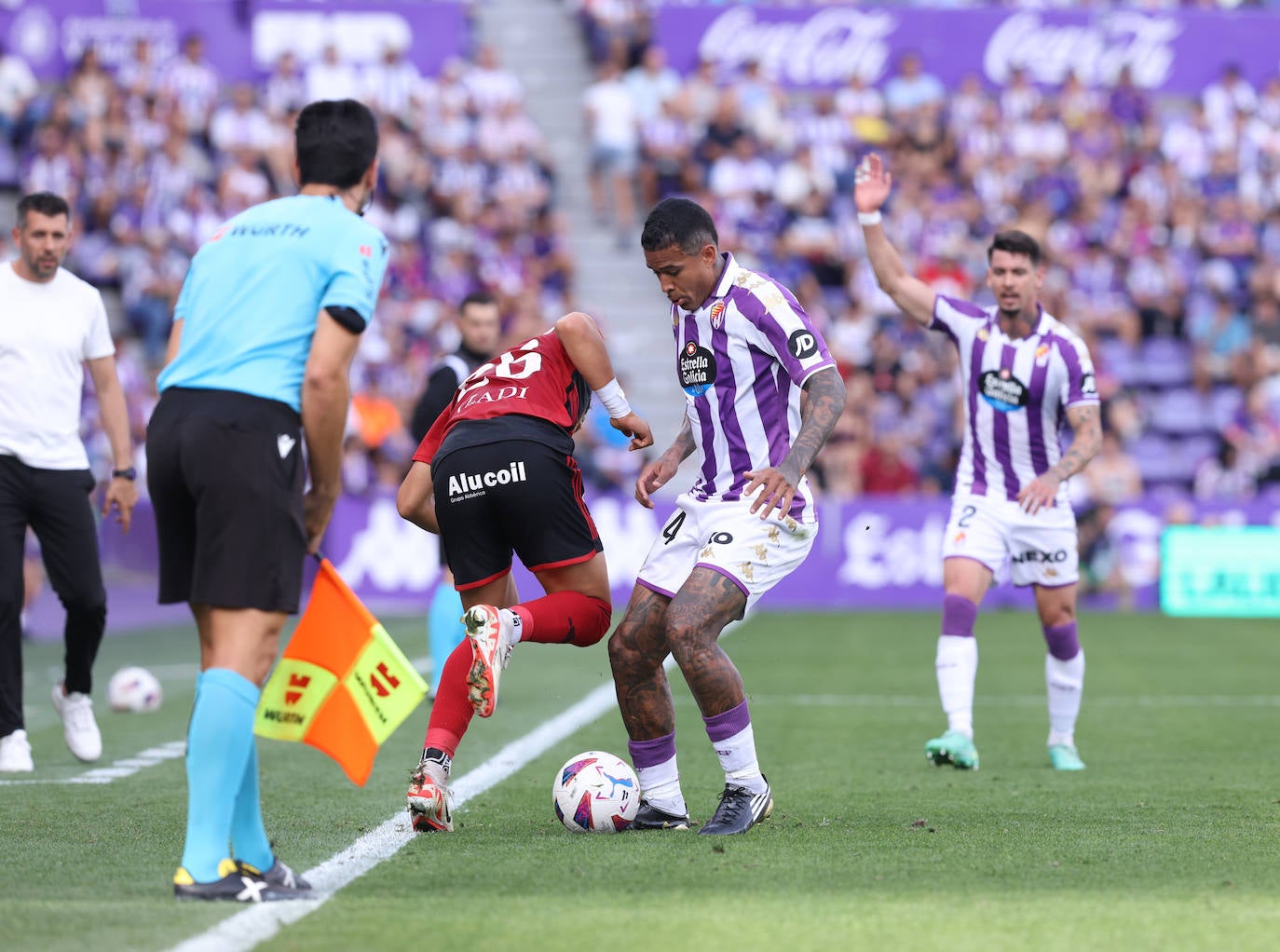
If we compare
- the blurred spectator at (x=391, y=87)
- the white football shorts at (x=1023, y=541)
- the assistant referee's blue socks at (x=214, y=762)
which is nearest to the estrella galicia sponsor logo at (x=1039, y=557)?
the white football shorts at (x=1023, y=541)

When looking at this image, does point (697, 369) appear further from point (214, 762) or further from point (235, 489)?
point (214, 762)

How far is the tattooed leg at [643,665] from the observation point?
6.19 m

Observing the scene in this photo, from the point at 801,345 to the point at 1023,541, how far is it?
290 cm

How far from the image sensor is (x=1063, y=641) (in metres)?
8.62

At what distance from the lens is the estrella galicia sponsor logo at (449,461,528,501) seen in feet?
20.3

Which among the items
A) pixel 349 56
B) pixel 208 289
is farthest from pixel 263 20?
pixel 208 289

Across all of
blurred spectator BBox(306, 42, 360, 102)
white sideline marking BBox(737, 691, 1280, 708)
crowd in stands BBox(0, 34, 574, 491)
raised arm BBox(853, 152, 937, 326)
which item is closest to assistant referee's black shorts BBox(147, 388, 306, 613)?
raised arm BBox(853, 152, 937, 326)

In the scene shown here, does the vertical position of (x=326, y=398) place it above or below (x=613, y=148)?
below

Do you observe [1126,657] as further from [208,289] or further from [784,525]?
[208,289]

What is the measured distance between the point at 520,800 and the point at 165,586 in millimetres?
2343

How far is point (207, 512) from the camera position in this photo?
4.69 meters

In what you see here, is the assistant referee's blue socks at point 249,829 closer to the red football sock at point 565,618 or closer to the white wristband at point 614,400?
the red football sock at point 565,618

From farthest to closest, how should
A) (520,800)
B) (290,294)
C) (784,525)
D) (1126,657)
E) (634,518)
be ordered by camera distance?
(634,518), (1126,657), (520,800), (784,525), (290,294)

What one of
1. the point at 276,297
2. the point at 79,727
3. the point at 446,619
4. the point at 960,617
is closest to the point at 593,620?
the point at 276,297
